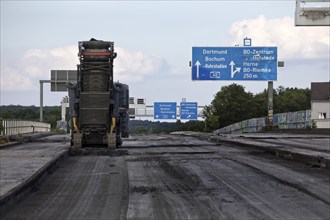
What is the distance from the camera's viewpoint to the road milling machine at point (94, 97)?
873 inches

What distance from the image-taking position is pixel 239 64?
41750mm

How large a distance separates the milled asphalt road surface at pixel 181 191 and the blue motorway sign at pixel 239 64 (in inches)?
990

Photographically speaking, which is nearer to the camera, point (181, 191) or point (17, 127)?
point (181, 191)

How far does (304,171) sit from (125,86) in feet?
40.4

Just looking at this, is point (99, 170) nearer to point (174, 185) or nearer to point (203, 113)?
point (174, 185)

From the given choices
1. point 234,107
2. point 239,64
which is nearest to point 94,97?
point 239,64

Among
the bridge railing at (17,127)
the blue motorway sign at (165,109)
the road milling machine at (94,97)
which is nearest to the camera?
the road milling machine at (94,97)

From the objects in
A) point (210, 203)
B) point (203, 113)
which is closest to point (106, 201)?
point (210, 203)

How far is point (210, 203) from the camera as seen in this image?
9.46 metres

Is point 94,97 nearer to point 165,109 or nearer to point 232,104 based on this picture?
point 165,109

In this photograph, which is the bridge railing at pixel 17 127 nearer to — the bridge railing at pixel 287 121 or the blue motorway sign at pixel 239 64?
the blue motorway sign at pixel 239 64

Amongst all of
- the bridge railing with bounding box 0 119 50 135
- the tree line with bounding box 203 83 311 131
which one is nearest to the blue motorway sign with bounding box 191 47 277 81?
the bridge railing with bounding box 0 119 50 135

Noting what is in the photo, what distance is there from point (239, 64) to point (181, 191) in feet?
104

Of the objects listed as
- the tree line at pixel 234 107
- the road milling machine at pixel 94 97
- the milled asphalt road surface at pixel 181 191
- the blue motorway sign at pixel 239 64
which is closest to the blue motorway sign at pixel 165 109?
the tree line at pixel 234 107
